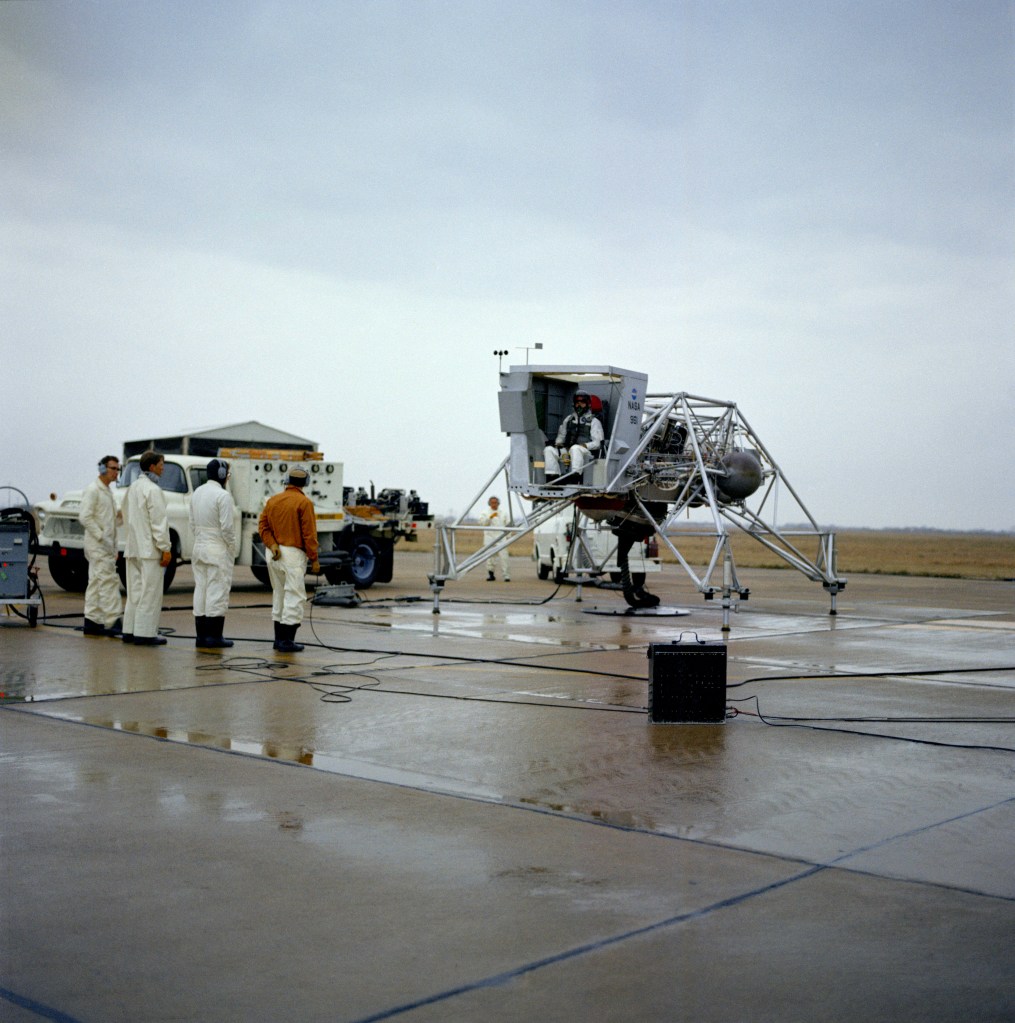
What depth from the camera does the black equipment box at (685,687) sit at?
7938mm

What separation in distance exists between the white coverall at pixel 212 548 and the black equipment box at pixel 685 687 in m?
5.38

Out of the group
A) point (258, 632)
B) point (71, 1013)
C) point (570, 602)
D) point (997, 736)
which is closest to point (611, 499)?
point (570, 602)

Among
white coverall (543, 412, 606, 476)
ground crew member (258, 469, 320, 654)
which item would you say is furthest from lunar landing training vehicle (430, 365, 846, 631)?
ground crew member (258, 469, 320, 654)

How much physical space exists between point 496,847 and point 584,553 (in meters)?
14.2

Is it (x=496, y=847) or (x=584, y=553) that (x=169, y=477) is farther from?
(x=496, y=847)

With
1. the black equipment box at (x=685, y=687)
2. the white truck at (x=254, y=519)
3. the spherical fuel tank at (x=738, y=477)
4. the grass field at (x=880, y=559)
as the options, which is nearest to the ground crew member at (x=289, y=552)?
the black equipment box at (x=685, y=687)

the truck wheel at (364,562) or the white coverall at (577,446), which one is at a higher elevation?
the white coverall at (577,446)

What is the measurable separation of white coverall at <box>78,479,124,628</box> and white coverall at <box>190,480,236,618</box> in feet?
5.02

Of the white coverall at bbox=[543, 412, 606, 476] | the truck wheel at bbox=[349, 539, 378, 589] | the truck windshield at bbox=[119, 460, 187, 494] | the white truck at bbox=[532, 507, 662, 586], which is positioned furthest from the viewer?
the truck wheel at bbox=[349, 539, 378, 589]

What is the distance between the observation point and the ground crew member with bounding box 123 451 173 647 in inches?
478

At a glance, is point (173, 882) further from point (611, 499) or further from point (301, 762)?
point (611, 499)

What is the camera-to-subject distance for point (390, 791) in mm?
5859

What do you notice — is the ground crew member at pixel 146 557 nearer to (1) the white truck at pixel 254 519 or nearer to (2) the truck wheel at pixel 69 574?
(1) the white truck at pixel 254 519

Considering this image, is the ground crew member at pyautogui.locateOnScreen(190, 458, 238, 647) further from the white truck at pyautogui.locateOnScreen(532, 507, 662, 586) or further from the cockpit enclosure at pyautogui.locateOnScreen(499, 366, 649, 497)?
the white truck at pyautogui.locateOnScreen(532, 507, 662, 586)
